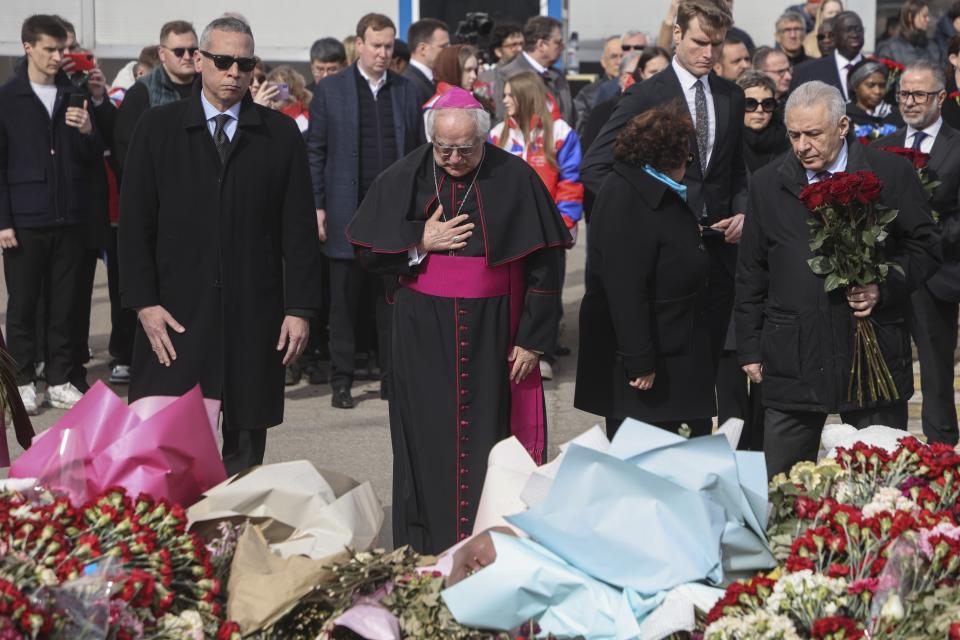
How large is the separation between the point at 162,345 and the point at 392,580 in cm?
250

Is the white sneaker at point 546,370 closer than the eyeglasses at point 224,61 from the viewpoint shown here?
No

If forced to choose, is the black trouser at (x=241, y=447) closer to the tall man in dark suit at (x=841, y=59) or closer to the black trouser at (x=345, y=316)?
the black trouser at (x=345, y=316)

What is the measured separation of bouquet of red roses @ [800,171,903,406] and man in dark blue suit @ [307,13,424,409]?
Result: 4.08 metres

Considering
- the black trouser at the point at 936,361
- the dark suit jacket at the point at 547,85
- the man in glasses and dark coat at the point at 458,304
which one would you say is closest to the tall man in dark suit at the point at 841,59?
the dark suit jacket at the point at 547,85

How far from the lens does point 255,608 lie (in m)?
3.23

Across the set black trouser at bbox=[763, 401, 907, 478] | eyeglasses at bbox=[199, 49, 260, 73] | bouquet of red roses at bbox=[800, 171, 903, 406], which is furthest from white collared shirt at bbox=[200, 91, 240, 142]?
black trouser at bbox=[763, 401, 907, 478]

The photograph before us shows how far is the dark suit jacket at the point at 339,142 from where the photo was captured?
8969 millimetres

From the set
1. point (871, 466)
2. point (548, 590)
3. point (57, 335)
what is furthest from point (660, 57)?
point (548, 590)

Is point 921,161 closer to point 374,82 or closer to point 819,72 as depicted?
point 374,82

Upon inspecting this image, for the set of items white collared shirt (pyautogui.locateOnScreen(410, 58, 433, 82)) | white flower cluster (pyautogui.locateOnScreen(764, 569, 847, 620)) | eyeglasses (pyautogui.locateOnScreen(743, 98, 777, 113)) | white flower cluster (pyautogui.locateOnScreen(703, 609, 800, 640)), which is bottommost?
white flower cluster (pyautogui.locateOnScreen(703, 609, 800, 640))

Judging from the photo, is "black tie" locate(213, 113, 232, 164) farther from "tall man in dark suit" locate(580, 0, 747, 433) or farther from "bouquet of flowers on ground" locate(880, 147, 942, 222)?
"bouquet of flowers on ground" locate(880, 147, 942, 222)

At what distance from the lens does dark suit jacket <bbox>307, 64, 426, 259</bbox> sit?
8969 mm

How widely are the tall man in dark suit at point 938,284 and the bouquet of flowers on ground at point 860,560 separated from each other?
397cm

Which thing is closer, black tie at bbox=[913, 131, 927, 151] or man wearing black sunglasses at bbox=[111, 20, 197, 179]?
black tie at bbox=[913, 131, 927, 151]
